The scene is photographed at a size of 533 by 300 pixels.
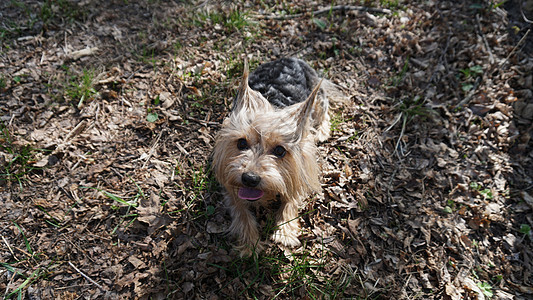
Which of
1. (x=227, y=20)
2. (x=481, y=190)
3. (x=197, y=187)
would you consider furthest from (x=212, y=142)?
(x=481, y=190)

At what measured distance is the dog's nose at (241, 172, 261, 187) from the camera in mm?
2633

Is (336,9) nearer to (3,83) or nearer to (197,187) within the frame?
(197,187)

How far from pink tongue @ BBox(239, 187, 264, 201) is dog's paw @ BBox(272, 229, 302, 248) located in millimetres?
787

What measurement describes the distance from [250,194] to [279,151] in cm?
52

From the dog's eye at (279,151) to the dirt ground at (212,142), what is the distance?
3.56 feet

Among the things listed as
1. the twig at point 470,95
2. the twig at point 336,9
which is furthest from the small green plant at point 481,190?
the twig at point 336,9

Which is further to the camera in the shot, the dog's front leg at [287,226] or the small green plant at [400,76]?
the small green plant at [400,76]

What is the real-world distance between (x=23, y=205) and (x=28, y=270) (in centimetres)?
78

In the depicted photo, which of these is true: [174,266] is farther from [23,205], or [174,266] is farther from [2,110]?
[2,110]

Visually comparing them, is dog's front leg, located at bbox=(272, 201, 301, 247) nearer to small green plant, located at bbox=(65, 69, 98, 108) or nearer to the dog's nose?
the dog's nose

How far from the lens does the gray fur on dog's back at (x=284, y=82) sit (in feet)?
12.0

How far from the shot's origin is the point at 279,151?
2912mm

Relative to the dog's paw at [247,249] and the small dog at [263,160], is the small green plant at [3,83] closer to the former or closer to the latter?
the small dog at [263,160]

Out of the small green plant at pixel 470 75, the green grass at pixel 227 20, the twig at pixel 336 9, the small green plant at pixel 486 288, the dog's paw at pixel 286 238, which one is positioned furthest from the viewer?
the twig at pixel 336 9
